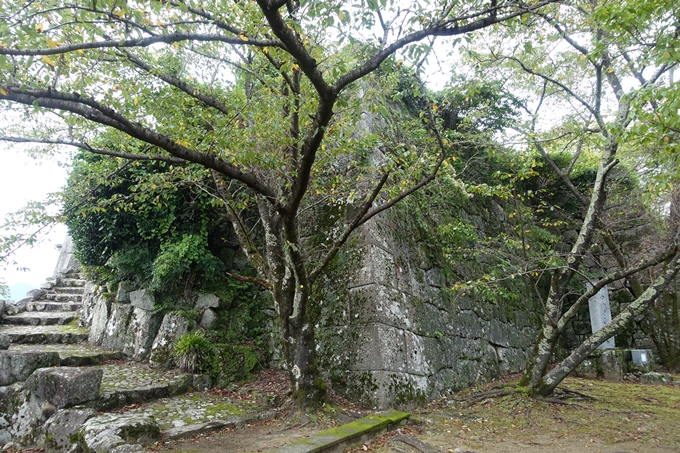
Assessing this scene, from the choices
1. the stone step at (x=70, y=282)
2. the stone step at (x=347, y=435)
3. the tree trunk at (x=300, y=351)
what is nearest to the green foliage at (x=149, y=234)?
the tree trunk at (x=300, y=351)

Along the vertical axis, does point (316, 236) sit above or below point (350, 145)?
below

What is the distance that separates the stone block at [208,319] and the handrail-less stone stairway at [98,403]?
0.93m

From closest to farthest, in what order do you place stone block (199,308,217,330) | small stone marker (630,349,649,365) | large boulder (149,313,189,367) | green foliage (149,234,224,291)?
1. large boulder (149,313,189,367)
2. green foliage (149,234,224,291)
3. stone block (199,308,217,330)
4. small stone marker (630,349,649,365)

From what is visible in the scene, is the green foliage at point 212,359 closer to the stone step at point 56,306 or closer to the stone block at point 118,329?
the stone block at point 118,329

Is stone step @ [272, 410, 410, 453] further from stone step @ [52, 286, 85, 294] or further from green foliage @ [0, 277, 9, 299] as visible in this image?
stone step @ [52, 286, 85, 294]

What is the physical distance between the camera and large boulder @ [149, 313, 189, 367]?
5.93 meters

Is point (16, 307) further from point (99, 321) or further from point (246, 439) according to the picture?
point (246, 439)

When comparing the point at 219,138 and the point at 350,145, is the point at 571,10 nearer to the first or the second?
the point at 350,145

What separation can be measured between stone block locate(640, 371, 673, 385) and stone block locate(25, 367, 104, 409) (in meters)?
9.07

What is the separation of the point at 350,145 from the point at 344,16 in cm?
193

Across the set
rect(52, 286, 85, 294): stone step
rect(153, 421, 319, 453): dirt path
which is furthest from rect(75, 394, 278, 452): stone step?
rect(52, 286, 85, 294): stone step

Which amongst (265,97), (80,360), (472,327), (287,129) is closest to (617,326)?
(472,327)

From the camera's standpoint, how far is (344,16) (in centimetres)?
302

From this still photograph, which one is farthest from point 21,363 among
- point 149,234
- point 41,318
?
point 41,318
